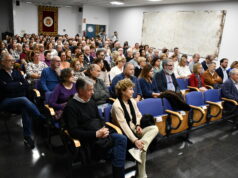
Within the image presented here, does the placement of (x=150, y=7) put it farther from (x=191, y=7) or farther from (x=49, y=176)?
(x=49, y=176)

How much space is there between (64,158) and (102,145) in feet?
2.98

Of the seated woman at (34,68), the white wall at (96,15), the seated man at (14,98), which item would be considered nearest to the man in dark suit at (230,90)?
the seated man at (14,98)

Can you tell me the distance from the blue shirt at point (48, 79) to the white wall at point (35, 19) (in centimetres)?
1132

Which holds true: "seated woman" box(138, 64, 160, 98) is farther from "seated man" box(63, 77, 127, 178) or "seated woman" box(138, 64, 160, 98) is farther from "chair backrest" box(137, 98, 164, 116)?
"seated man" box(63, 77, 127, 178)

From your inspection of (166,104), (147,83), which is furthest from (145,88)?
(166,104)

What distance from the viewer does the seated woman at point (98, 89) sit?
3199 mm

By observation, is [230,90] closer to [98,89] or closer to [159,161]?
[159,161]

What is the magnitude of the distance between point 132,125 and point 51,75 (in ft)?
5.78

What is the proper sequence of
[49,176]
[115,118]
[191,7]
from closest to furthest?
[49,176], [115,118], [191,7]

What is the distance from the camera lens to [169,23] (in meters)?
9.91

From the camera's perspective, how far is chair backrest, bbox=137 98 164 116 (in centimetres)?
286

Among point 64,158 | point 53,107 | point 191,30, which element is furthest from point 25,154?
point 191,30

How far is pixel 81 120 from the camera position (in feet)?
6.99

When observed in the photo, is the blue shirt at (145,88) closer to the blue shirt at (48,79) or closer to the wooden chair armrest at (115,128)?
the wooden chair armrest at (115,128)
